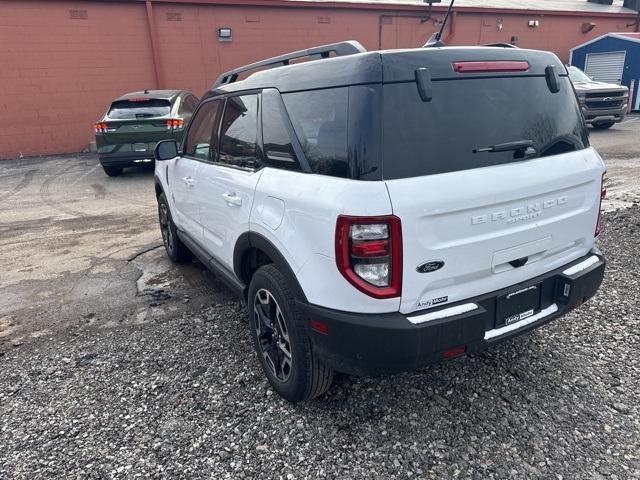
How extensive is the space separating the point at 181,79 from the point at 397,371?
1387cm

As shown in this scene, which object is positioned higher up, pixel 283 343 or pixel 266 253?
pixel 266 253

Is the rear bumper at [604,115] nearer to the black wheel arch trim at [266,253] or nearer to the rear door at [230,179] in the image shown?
the rear door at [230,179]

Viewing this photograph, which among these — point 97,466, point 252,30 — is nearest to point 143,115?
point 252,30

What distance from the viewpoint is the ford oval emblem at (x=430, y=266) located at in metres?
2.14

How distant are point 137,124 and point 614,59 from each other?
1917 centimetres

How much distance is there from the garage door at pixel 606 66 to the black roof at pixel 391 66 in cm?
2063

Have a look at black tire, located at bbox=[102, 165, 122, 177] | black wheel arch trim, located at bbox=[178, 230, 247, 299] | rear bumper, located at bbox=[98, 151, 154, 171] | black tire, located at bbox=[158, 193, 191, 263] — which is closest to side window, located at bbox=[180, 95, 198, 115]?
rear bumper, located at bbox=[98, 151, 154, 171]

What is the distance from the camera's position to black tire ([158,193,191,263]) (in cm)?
489

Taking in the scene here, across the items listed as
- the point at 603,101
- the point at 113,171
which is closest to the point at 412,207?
the point at 113,171

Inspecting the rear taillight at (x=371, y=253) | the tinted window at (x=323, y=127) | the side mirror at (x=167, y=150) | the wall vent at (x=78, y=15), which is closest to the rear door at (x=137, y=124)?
the wall vent at (x=78, y=15)

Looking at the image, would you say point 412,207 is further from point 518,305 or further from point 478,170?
point 518,305

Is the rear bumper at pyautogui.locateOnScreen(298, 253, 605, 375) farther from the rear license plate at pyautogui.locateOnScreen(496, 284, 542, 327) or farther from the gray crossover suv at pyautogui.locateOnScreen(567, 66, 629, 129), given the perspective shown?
the gray crossover suv at pyautogui.locateOnScreen(567, 66, 629, 129)

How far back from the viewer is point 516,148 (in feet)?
Result: 7.80

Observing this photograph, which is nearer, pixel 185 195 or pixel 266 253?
pixel 266 253
